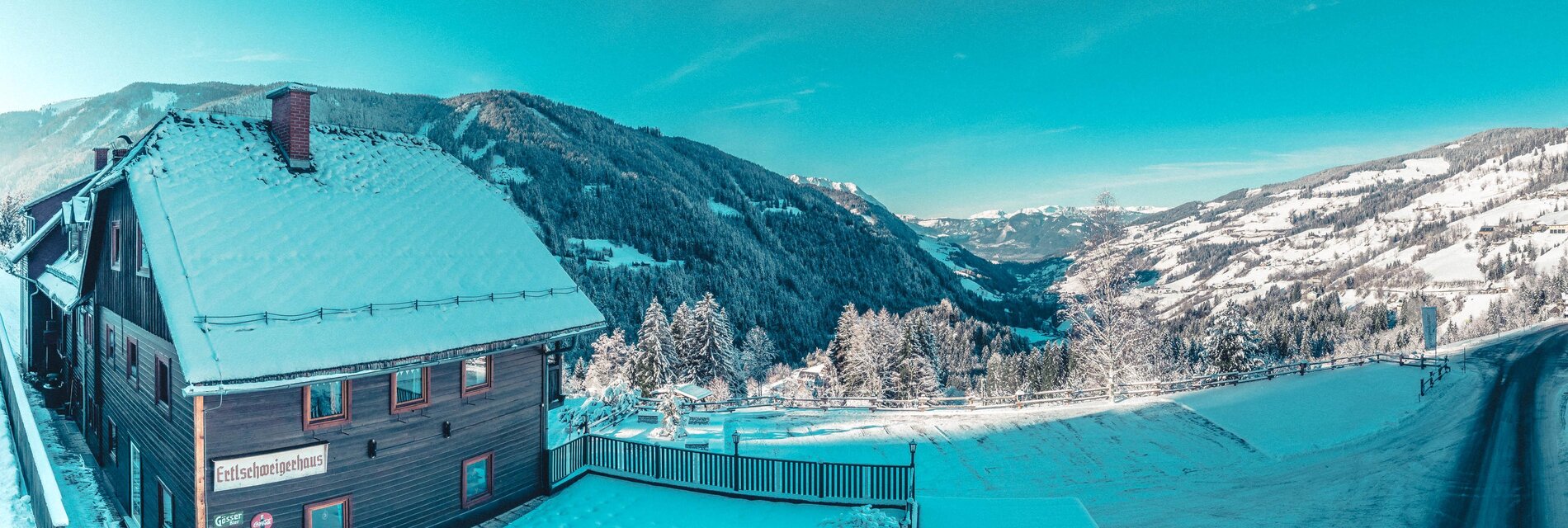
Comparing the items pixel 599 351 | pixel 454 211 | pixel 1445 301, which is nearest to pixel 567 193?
pixel 599 351

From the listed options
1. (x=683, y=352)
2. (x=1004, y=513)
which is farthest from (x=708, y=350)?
(x=1004, y=513)

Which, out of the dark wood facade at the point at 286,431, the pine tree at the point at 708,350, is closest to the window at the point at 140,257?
the dark wood facade at the point at 286,431

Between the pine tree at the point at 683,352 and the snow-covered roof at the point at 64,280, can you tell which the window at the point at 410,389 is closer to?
the snow-covered roof at the point at 64,280

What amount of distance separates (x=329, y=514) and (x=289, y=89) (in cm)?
962

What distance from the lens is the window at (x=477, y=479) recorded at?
1292 centimetres

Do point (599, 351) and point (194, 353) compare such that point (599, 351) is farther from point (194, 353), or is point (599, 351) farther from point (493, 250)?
point (194, 353)

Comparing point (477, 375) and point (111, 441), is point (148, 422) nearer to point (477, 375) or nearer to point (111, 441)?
point (111, 441)

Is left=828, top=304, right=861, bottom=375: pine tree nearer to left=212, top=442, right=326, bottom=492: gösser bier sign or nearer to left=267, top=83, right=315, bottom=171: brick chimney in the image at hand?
left=267, top=83, right=315, bottom=171: brick chimney

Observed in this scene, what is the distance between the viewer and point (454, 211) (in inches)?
634

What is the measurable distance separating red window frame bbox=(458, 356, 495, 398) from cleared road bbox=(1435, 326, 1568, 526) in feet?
69.6

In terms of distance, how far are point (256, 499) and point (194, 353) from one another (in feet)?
8.47

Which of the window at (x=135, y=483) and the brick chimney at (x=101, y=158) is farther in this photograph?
the brick chimney at (x=101, y=158)

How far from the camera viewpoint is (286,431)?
10.5 m

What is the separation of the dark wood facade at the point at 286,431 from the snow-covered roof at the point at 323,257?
73cm
